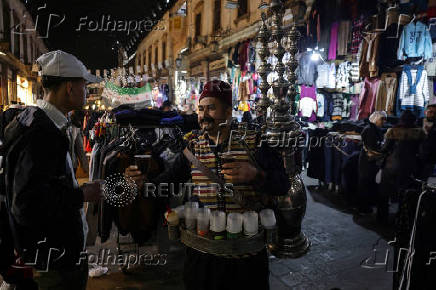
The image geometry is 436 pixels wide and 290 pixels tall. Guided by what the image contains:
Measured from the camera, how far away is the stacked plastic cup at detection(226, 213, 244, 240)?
2049 mm

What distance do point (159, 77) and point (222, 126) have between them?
105ft

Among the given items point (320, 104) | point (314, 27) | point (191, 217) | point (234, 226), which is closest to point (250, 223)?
point (234, 226)

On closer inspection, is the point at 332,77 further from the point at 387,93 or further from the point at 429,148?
the point at 429,148

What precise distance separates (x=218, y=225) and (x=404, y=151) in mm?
5279

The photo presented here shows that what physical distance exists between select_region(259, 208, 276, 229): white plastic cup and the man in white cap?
3.82 feet

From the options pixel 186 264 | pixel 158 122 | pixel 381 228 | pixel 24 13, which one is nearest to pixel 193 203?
pixel 186 264

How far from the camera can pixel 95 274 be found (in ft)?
13.4

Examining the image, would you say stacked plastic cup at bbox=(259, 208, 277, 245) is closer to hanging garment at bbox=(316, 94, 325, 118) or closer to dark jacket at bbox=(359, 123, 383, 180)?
dark jacket at bbox=(359, 123, 383, 180)

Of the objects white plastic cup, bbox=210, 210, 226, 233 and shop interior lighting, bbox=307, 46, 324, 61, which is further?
shop interior lighting, bbox=307, 46, 324, 61

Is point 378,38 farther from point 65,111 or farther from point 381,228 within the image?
point 65,111

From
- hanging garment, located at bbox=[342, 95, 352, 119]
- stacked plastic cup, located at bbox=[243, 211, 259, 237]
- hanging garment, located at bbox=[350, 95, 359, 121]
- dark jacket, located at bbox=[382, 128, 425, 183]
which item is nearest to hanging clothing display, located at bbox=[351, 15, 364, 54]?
hanging garment, located at bbox=[350, 95, 359, 121]

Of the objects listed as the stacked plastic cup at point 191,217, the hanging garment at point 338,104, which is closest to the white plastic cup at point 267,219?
the stacked plastic cup at point 191,217

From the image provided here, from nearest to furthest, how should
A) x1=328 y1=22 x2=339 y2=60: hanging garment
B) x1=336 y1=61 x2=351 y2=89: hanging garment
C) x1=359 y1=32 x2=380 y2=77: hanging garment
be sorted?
x1=359 y1=32 x2=380 y2=77: hanging garment
x1=328 y1=22 x2=339 y2=60: hanging garment
x1=336 y1=61 x2=351 y2=89: hanging garment

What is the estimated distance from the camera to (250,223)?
207 centimetres
